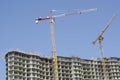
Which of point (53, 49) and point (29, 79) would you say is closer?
point (53, 49)

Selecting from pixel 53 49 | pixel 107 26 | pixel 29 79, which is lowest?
pixel 29 79

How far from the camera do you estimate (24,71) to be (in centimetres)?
19612

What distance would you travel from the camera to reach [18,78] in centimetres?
19088

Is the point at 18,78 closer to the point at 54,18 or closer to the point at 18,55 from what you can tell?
the point at 18,55

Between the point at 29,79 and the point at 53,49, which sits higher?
the point at 53,49

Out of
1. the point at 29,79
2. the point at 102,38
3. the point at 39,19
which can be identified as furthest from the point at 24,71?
the point at 102,38

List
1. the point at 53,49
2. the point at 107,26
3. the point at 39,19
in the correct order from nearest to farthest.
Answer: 1. the point at 53,49
2. the point at 39,19
3. the point at 107,26

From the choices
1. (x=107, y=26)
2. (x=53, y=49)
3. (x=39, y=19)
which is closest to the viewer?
(x=53, y=49)

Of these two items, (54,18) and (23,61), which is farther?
(23,61)

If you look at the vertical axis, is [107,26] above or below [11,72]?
above

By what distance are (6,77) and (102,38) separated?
6649cm

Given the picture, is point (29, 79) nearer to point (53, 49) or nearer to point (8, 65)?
point (8, 65)

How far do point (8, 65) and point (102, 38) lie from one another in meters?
62.5

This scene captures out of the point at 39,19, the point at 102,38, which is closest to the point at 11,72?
the point at 39,19
